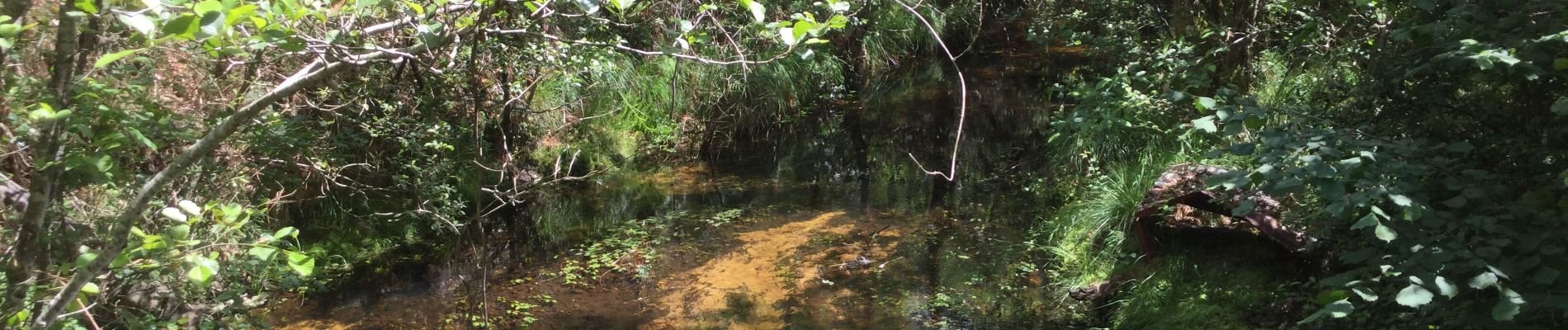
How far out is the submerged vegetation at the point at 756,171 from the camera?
209 cm

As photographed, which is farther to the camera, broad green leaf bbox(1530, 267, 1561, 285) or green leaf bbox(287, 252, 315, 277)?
broad green leaf bbox(1530, 267, 1561, 285)

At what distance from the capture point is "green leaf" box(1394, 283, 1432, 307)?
2.05 meters

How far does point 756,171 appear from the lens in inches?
281

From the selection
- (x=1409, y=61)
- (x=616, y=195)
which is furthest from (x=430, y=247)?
(x=1409, y=61)

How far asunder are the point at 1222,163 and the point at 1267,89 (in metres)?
1.40

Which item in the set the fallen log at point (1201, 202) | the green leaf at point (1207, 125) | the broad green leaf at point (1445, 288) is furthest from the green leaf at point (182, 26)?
the fallen log at point (1201, 202)

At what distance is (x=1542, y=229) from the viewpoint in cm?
217

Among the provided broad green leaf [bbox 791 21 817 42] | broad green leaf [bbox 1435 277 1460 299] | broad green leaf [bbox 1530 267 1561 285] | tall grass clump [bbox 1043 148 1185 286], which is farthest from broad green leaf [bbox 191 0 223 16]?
tall grass clump [bbox 1043 148 1185 286]

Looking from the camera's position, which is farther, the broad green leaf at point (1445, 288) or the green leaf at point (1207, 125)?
the green leaf at point (1207, 125)

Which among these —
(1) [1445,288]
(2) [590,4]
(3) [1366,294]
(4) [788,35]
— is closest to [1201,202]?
(3) [1366,294]

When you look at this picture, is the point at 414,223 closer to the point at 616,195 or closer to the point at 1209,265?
the point at 616,195

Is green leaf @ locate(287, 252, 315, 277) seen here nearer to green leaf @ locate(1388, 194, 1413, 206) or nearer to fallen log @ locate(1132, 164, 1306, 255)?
green leaf @ locate(1388, 194, 1413, 206)

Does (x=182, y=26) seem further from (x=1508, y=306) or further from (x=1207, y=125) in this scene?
(x=1508, y=306)

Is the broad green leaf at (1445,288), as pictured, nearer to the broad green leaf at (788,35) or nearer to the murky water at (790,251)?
the broad green leaf at (788,35)
